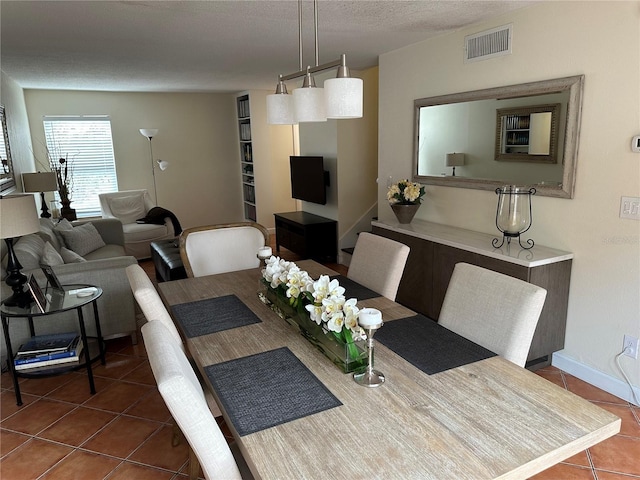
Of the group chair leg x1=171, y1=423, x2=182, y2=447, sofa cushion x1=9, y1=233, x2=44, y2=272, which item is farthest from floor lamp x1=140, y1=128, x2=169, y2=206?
chair leg x1=171, y1=423, x2=182, y2=447

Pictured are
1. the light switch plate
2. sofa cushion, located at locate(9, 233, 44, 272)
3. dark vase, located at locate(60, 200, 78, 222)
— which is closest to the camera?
the light switch plate

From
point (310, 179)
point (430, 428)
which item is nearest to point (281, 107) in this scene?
point (430, 428)

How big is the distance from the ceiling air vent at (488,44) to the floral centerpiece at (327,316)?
2180mm

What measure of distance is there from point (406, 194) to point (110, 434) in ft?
8.46

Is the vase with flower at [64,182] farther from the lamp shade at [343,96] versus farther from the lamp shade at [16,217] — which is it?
the lamp shade at [343,96]

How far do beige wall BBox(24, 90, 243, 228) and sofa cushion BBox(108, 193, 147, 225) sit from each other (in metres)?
0.64

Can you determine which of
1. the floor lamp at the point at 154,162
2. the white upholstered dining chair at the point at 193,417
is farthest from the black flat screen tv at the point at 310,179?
the white upholstered dining chair at the point at 193,417

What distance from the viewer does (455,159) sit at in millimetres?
3420

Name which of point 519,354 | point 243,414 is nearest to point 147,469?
point 243,414

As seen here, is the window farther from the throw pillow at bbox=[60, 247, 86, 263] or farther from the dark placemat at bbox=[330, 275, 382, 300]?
the dark placemat at bbox=[330, 275, 382, 300]

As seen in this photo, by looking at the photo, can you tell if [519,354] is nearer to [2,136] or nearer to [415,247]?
[415,247]

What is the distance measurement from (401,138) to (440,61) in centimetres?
76

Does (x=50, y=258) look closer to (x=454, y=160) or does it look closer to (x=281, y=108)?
(x=281, y=108)

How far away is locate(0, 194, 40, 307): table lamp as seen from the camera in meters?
2.44
